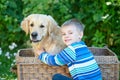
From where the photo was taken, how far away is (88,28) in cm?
511

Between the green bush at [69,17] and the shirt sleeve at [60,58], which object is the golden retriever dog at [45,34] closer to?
the shirt sleeve at [60,58]

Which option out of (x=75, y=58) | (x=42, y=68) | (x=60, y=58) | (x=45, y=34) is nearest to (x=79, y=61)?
(x=75, y=58)

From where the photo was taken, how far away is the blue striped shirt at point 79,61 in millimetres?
3090

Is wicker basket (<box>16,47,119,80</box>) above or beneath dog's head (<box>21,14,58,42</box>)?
beneath

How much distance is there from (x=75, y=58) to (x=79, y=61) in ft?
0.13

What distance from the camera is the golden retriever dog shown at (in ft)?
11.0

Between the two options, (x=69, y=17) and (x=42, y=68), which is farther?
(x=69, y=17)

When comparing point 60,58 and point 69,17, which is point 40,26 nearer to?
point 60,58

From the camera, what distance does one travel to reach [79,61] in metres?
3.10

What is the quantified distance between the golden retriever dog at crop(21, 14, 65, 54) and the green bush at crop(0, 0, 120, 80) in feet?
4.51

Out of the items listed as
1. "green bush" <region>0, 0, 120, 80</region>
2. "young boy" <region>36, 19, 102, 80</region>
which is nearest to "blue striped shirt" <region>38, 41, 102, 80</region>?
"young boy" <region>36, 19, 102, 80</region>

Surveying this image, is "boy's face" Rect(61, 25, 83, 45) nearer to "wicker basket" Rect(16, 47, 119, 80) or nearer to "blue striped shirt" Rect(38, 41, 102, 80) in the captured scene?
"blue striped shirt" Rect(38, 41, 102, 80)

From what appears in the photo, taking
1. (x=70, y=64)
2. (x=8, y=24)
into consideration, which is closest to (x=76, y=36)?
(x=70, y=64)

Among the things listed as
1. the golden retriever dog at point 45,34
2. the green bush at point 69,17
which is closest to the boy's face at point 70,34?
the golden retriever dog at point 45,34
